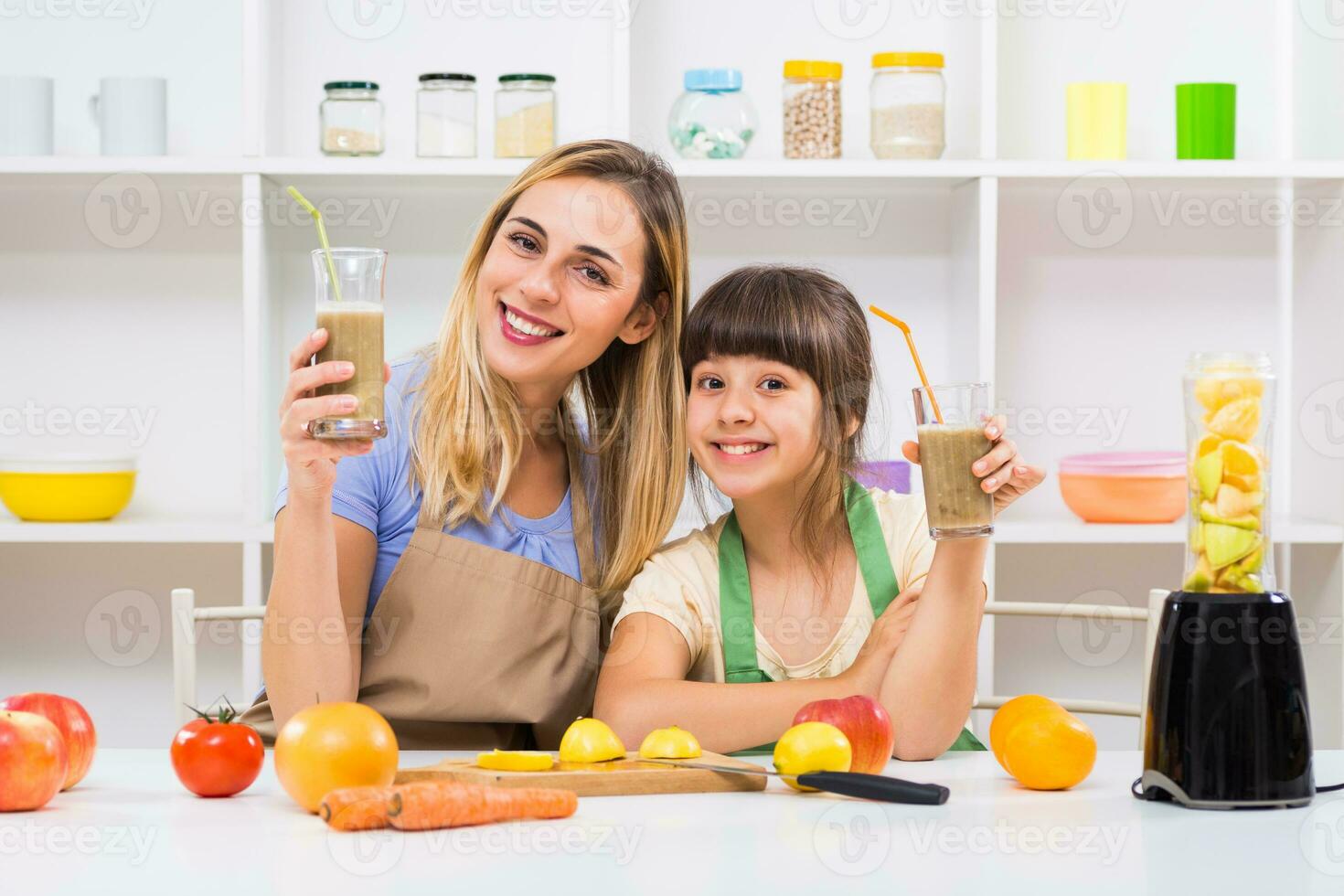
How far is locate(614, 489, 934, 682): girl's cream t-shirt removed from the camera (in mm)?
1445

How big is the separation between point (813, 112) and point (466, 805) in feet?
5.09

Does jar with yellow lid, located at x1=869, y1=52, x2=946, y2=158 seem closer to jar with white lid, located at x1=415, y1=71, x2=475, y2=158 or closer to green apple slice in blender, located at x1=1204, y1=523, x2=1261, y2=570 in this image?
jar with white lid, located at x1=415, y1=71, x2=475, y2=158

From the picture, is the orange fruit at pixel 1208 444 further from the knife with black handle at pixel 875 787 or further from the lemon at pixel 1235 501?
the knife with black handle at pixel 875 787

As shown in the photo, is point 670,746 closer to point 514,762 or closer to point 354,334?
point 514,762

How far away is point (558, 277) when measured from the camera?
4.82 feet

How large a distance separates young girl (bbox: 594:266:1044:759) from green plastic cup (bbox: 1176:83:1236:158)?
3.33 feet

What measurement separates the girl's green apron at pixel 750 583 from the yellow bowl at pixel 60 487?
3.88 feet

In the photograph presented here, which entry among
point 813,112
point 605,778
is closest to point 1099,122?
point 813,112

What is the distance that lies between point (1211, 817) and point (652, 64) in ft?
5.84

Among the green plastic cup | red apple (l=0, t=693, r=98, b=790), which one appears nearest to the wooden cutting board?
red apple (l=0, t=693, r=98, b=790)

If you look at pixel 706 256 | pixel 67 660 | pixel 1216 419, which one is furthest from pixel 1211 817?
pixel 67 660

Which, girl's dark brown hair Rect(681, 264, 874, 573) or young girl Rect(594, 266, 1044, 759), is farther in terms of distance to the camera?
girl's dark brown hair Rect(681, 264, 874, 573)

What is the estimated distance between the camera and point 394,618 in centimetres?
145

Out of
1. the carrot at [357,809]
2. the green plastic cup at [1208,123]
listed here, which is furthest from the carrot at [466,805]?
the green plastic cup at [1208,123]
